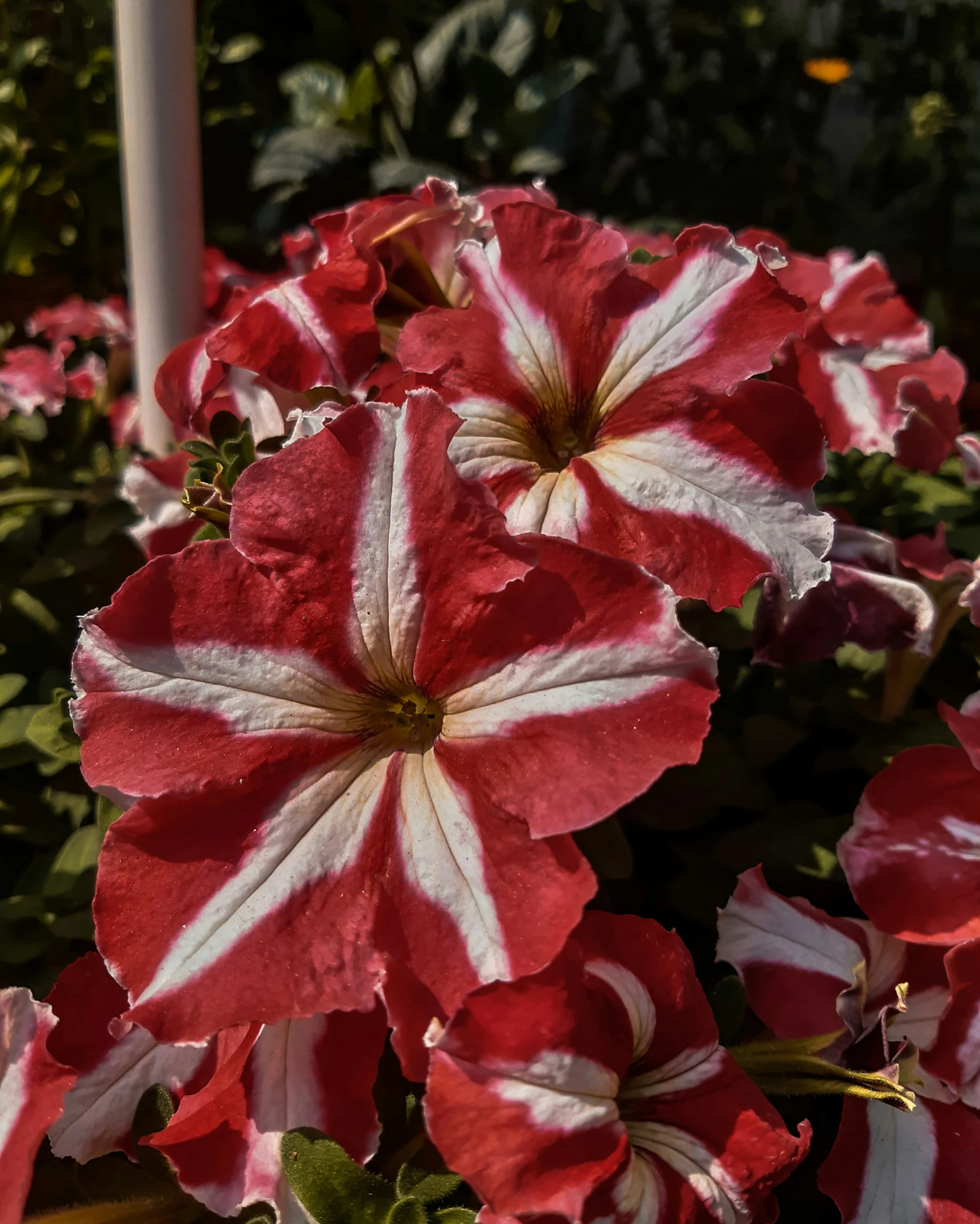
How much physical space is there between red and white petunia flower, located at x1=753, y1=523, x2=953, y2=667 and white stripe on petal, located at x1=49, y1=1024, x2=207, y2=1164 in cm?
37

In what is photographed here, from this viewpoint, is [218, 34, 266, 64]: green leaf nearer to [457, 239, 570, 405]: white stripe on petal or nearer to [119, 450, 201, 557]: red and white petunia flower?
[119, 450, 201, 557]: red and white petunia flower

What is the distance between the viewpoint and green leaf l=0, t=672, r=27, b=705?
2.31ft

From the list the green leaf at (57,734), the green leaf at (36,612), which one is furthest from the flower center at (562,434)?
the green leaf at (36,612)

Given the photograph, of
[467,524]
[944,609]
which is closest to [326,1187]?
[467,524]

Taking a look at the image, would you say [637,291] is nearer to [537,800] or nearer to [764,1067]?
[537,800]

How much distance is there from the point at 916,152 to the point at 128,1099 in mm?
2789

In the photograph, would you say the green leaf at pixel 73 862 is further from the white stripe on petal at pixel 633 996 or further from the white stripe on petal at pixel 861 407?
the white stripe on petal at pixel 861 407

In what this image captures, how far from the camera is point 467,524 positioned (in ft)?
1.44

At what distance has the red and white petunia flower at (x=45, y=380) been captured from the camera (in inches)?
41.3

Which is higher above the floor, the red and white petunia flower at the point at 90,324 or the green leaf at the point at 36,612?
the red and white petunia flower at the point at 90,324

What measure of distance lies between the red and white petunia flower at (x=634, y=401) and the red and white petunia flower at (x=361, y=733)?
0.06m

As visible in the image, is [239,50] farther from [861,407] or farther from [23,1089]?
[23,1089]

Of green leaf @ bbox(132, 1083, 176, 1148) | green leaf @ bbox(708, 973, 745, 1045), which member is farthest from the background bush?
green leaf @ bbox(132, 1083, 176, 1148)

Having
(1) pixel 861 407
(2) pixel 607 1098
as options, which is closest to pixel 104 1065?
(2) pixel 607 1098
